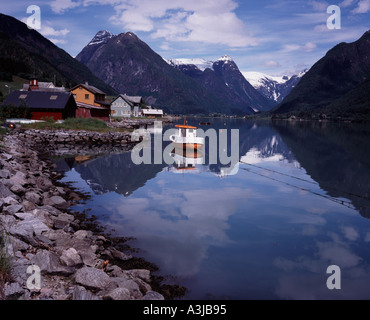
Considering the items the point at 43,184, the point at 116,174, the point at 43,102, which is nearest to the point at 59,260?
the point at 43,184

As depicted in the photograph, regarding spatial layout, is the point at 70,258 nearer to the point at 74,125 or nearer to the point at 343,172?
the point at 343,172

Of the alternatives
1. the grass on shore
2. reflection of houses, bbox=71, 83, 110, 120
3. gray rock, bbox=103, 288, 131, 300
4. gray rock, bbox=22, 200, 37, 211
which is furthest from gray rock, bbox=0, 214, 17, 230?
reflection of houses, bbox=71, 83, 110, 120

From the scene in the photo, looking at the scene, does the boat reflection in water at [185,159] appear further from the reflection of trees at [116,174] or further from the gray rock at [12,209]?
the gray rock at [12,209]

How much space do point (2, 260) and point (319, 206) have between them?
61.6 feet

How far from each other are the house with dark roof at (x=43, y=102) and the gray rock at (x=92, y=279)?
187 feet

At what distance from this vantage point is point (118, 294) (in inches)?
324

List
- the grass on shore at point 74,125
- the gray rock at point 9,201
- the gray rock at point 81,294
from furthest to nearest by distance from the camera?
the grass on shore at point 74,125, the gray rock at point 9,201, the gray rock at point 81,294

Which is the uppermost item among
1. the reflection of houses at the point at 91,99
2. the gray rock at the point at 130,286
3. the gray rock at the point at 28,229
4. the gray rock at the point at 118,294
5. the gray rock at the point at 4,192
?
the reflection of houses at the point at 91,99

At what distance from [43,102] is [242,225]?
55.6 m

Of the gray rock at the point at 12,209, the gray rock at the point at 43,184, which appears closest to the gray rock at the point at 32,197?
the gray rock at the point at 12,209

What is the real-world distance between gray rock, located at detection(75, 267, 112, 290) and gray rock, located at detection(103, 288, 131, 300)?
0.64m

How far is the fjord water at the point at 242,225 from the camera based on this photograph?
11484 mm

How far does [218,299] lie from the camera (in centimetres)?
1011
